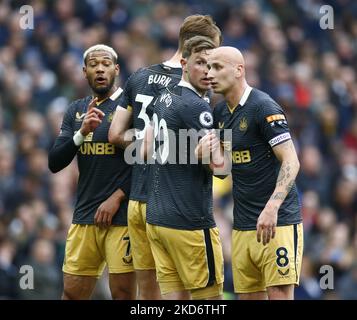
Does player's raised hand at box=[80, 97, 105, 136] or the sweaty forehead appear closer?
player's raised hand at box=[80, 97, 105, 136]

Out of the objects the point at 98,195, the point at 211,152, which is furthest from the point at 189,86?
the point at 98,195

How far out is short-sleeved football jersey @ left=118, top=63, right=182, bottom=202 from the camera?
8.88m

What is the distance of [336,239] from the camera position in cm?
1458

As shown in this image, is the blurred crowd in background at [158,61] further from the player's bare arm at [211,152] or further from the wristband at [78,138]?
the player's bare arm at [211,152]

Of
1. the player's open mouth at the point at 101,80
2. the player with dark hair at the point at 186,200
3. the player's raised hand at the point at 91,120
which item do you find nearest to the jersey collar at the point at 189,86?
the player with dark hair at the point at 186,200

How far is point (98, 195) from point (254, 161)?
58.0 inches

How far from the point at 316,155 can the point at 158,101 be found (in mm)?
7210

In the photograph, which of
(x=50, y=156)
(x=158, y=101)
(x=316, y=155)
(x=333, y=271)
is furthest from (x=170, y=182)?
(x=316, y=155)

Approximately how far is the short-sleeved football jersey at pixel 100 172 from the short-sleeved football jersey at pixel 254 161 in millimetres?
1108

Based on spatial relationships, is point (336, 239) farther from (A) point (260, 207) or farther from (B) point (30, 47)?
(A) point (260, 207)

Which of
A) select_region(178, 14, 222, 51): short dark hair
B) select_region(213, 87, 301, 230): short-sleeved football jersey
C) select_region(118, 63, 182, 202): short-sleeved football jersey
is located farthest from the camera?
select_region(118, 63, 182, 202): short-sleeved football jersey

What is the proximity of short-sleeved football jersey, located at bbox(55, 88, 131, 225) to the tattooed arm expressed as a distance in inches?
59.3

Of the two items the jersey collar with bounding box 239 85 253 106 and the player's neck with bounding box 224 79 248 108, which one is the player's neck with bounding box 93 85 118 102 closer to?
the player's neck with bounding box 224 79 248 108

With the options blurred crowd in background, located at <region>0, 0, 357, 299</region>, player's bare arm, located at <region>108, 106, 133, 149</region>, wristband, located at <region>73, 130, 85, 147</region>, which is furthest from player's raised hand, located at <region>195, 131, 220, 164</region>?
blurred crowd in background, located at <region>0, 0, 357, 299</region>
